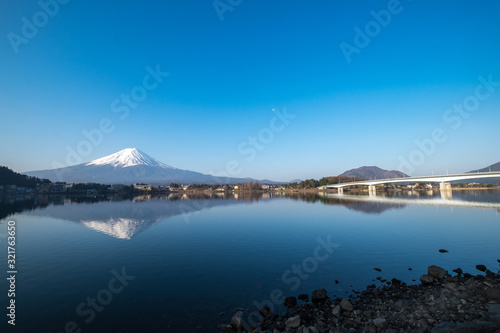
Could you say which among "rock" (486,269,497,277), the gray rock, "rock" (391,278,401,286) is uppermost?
the gray rock

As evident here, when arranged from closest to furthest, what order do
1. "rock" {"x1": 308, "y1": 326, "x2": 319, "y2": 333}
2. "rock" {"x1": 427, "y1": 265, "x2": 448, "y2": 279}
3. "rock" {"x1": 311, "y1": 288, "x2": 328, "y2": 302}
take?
1. "rock" {"x1": 308, "y1": 326, "x2": 319, "y2": 333}
2. "rock" {"x1": 311, "y1": 288, "x2": 328, "y2": 302}
3. "rock" {"x1": 427, "y1": 265, "x2": 448, "y2": 279}

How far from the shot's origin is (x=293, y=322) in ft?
21.8

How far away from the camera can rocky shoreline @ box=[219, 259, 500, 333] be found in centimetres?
625

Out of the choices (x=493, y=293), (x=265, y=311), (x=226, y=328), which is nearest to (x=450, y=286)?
(x=493, y=293)

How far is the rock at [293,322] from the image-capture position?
6.57m

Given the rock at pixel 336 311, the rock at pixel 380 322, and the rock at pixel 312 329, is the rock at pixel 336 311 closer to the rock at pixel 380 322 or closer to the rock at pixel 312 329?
the rock at pixel 380 322

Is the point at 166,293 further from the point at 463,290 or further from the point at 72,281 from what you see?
the point at 463,290

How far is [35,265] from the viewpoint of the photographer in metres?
12.3

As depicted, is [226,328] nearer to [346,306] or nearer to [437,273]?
[346,306]

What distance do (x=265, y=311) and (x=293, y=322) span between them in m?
1.26

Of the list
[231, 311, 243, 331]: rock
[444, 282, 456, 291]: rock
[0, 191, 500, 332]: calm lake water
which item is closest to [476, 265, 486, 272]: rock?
[0, 191, 500, 332]: calm lake water

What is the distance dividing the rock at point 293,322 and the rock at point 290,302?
57.6 inches

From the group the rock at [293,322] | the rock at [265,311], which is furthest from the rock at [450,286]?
the rock at [265,311]

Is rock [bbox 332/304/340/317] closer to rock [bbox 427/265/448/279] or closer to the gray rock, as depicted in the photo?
the gray rock
